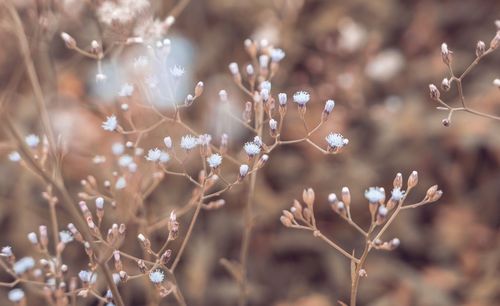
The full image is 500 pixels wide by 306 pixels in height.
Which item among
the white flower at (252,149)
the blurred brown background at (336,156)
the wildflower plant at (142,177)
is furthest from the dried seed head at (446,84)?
the blurred brown background at (336,156)

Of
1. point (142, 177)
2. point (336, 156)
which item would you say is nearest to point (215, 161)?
point (142, 177)

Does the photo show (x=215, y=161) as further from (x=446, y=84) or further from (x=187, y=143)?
(x=446, y=84)

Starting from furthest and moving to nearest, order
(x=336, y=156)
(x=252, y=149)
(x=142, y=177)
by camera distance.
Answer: (x=336, y=156) < (x=142, y=177) < (x=252, y=149)

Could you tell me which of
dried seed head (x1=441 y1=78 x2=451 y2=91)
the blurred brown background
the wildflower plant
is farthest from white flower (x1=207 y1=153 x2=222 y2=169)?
the blurred brown background

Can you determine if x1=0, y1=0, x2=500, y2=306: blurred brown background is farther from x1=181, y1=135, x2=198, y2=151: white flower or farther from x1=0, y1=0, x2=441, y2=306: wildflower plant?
x1=181, y1=135, x2=198, y2=151: white flower

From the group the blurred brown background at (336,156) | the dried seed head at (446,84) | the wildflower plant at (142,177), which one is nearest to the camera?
the wildflower plant at (142,177)

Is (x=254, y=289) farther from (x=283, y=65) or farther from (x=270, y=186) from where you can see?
(x=283, y=65)

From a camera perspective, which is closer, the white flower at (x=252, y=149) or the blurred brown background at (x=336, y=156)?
the white flower at (x=252, y=149)

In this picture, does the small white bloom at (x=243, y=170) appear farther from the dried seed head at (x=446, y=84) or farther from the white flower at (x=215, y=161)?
the dried seed head at (x=446, y=84)
